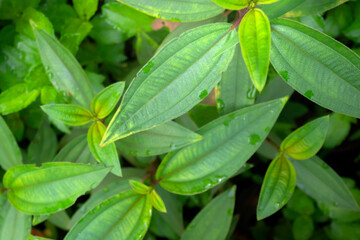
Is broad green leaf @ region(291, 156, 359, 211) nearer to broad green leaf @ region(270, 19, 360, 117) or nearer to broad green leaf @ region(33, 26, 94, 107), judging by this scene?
broad green leaf @ region(270, 19, 360, 117)

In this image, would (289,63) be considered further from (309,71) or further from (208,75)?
(208,75)

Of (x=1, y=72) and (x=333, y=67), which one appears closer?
(x=333, y=67)

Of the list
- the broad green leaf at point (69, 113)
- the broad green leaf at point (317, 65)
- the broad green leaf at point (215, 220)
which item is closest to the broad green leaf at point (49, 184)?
the broad green leaf at point (69, 113)

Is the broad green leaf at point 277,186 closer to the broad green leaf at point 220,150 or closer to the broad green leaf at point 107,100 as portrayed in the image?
the broad green leaf at point 220,150

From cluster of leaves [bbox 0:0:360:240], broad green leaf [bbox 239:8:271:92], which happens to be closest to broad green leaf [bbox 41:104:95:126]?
cluster of leaves [bbox 0:0:360:240]

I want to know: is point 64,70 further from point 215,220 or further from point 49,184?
point 215,220

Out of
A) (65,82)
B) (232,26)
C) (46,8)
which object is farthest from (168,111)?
(46,8)
